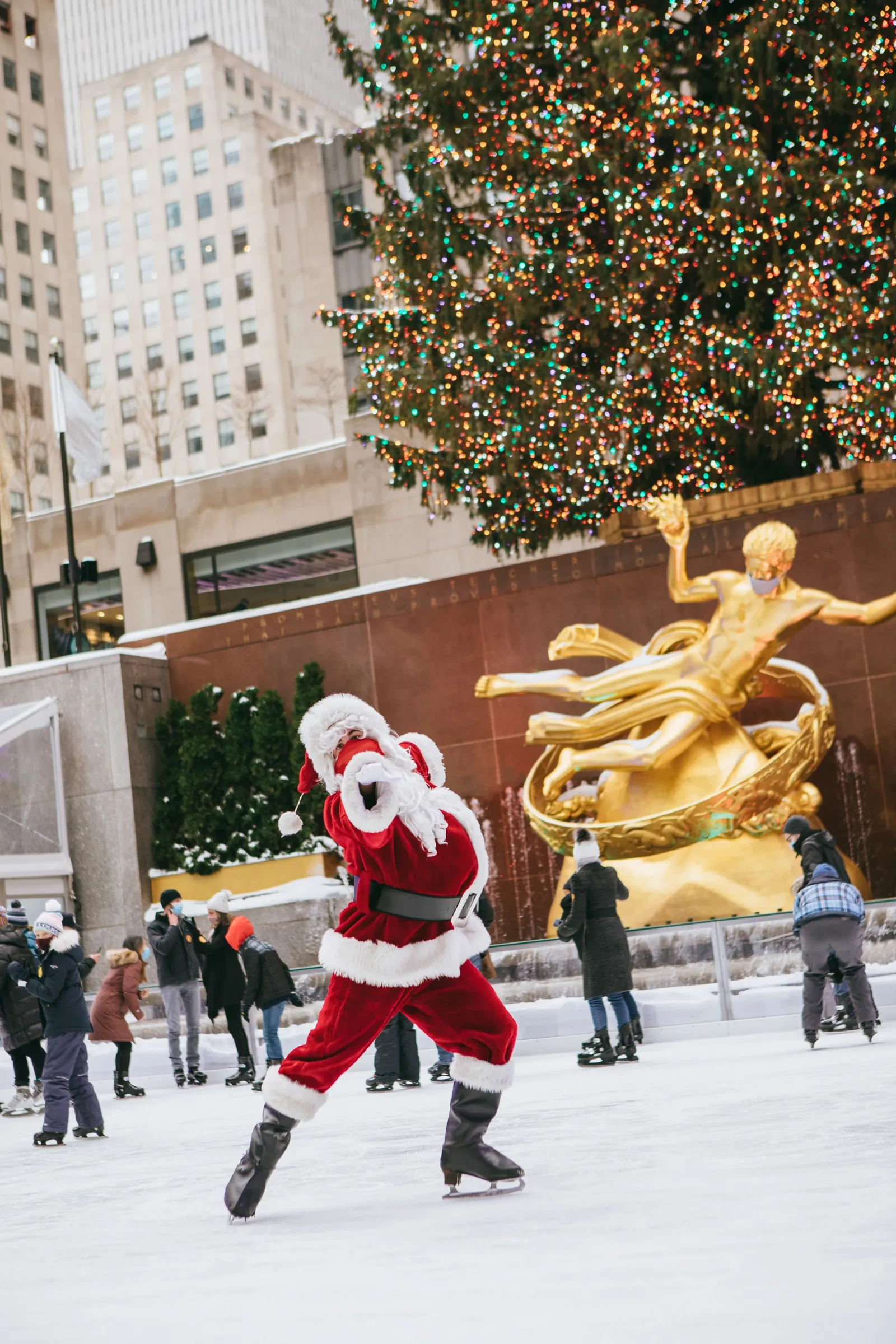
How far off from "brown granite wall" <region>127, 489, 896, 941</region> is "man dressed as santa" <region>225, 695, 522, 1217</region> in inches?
447

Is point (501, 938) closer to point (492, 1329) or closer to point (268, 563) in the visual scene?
point (268, 563)

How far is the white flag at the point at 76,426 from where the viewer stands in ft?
79.7

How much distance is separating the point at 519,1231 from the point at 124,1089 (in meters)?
8.39

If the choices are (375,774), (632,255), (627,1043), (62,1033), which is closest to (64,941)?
(62,1033)

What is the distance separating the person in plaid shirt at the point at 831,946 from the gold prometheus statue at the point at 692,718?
489 centimetres

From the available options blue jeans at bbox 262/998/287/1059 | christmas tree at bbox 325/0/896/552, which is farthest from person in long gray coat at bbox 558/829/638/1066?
christmas tree at bbox 325/0/896/552

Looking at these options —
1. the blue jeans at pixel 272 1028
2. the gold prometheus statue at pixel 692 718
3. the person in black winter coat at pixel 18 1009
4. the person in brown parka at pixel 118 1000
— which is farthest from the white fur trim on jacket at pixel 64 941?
the gold prometheus statue at pixel 692 718

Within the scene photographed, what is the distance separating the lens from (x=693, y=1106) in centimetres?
693

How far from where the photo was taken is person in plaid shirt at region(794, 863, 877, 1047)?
9438 millimetres

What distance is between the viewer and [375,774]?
4.83 m

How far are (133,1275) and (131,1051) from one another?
29.7 ft

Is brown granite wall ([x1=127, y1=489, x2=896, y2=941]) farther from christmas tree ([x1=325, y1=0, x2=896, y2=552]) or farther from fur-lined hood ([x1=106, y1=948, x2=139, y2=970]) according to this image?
fur-lined hood ([x1=106, y1=948, x2=139, y2=970])

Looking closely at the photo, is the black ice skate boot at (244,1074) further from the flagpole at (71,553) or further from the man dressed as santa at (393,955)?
the flagpole at (71,553)

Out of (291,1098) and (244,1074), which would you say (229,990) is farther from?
(291,1098)
